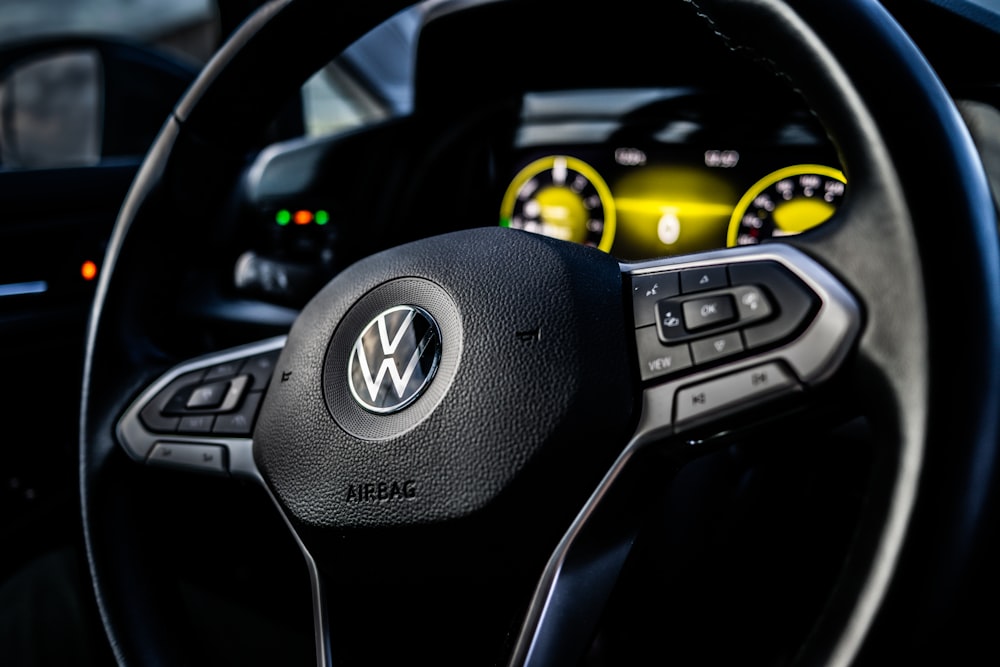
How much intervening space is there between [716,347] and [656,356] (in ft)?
0.15

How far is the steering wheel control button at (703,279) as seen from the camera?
605 mm

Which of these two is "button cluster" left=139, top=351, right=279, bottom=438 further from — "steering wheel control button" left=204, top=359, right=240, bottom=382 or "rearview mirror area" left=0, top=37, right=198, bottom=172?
"rearview mirror area" left=0, top=37, right=198, bottom=172

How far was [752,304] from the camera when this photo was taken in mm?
581

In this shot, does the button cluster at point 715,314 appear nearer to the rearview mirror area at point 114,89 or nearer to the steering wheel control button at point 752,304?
the steering wheel control button at point 752,304

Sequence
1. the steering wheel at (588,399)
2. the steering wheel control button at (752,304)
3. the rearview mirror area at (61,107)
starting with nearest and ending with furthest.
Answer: the steering wheel at (588,399) → the steering wheel control button at (752,304) → the rearview mirror area at (61,107)

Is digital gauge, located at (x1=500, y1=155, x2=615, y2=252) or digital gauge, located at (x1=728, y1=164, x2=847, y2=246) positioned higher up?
digital gauge, located at (x1=728, y1=164, x2=847, y2=246)

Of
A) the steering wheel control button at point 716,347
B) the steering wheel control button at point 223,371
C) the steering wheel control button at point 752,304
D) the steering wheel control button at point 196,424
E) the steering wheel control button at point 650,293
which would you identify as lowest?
the steering wheel control button at point 196,424

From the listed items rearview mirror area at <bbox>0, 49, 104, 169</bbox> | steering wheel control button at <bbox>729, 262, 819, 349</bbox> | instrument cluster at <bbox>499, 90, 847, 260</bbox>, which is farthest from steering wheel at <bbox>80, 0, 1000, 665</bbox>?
rearview mirror area at <bbox>0, 49, 104, 169</bbox>

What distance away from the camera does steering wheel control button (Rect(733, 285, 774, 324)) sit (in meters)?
0.57

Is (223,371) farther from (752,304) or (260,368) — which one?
(752,304)

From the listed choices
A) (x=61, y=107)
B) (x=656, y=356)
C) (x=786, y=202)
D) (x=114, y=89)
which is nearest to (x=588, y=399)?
(x=656, y=356)

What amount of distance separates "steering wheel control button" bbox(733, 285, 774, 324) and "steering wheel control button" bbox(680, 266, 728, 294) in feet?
0.06

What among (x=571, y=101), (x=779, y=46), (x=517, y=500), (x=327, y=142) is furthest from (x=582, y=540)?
(x=327, y=142)

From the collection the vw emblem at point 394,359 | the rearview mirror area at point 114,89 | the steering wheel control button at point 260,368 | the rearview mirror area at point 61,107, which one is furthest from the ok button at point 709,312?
the rearview mirror area at point 61,107
